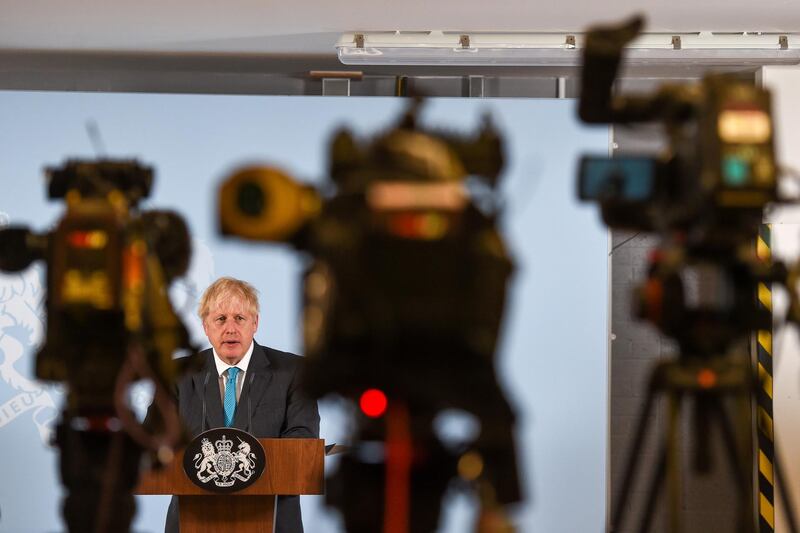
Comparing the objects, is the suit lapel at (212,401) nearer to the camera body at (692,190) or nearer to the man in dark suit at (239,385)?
the man in dark suit at (239,385)

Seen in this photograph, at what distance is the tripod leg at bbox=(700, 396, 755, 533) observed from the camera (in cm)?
213

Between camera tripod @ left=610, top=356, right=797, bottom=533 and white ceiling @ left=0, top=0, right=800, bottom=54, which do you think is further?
white ceiling @ left=0, top=0, right=800, bottom=54

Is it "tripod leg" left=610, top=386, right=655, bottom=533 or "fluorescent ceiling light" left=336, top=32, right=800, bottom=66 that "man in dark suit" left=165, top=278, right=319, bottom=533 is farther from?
"tripod leg" left=610, top=386, right=655, bottom=533

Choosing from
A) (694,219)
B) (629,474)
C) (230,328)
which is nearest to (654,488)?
(629,474)

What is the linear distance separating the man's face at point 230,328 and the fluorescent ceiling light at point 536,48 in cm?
171

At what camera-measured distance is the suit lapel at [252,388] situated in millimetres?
4133

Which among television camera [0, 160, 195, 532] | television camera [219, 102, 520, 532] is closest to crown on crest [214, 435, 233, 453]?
television camera [0, 160, 195, 532]

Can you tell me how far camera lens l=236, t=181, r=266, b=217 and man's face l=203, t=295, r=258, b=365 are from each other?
7.39 feet

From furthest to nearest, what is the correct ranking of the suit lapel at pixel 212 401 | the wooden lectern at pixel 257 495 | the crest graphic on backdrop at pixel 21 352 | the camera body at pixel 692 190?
the crest graphic on backdrop at pixel 21 352 < the suit lapel at pixel 212 401 < the wooden lectern at pixel 257 495 < the camera body at pixel 692 190

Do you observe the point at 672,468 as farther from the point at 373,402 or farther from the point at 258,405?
the point at 258,405

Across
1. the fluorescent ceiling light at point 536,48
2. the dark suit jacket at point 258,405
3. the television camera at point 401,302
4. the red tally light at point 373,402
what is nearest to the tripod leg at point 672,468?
the television camera at point 401,302

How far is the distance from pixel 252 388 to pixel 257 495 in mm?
681

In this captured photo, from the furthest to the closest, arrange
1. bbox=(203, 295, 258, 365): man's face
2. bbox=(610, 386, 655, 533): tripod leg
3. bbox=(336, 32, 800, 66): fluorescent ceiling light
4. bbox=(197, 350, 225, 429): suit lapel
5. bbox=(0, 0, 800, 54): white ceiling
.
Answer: bbox=(336, 32, 800, 66): fluorescent ceiling light → bbox=(0, 0, 800, 54): white ceiling → bbox=(203, 295, 258, 365): man's face → bbox=(197, 350, 225, 429): suit lapel → bbox=(610, 386, 655, 533): tripod leg

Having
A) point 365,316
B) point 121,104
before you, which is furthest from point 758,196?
point 121,104
